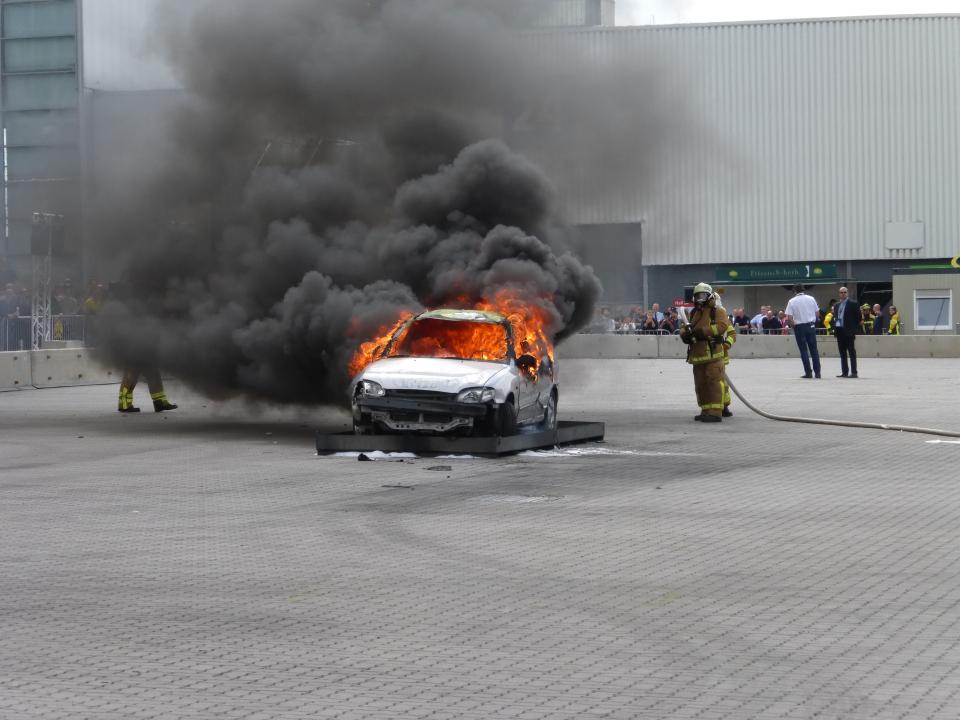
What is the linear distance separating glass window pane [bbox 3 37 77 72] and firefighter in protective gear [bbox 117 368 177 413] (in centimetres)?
3163

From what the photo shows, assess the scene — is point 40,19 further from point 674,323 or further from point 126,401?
point 126,401

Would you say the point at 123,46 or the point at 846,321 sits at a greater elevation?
the point at 123,46

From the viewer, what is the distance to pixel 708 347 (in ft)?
68.4

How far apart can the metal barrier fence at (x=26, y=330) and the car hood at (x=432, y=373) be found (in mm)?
17480

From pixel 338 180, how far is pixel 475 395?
6.33 m

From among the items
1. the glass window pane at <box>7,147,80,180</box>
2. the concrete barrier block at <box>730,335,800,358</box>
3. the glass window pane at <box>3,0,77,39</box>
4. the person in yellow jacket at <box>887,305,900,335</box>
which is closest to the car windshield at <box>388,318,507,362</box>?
the glass window pane at <box>7,147,80,180</box>

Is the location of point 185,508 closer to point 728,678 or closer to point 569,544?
point 569,544

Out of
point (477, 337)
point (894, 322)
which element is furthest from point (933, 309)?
point (477, 337)

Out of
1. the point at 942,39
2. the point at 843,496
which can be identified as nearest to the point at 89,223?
the point at 843,496

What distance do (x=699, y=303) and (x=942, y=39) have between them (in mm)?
38923

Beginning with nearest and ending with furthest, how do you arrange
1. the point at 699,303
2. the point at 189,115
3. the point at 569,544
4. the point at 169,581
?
the point at 169,581, the point at 569,544, the point at 699,303, the point at 189,115

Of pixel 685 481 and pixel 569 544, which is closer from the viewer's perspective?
pixel 569 544

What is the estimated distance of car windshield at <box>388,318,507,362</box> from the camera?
57.1 ft

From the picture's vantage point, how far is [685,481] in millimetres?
13828
